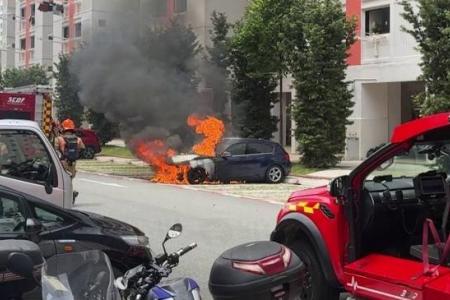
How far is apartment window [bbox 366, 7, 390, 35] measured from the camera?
2752 centimetres

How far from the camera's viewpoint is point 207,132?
21625 mm

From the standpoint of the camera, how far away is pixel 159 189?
1811 cm

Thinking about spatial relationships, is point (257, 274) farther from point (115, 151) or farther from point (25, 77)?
point (25, 77)

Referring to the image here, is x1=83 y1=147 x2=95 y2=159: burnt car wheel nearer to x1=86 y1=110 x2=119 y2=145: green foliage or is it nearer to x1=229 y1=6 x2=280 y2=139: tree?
x1=86 y1=110 x2=119 y2=145: green foliage

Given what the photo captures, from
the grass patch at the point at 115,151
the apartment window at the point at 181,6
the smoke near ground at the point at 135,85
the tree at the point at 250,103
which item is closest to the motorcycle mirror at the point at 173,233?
the smoke near ground at the point at 135,85

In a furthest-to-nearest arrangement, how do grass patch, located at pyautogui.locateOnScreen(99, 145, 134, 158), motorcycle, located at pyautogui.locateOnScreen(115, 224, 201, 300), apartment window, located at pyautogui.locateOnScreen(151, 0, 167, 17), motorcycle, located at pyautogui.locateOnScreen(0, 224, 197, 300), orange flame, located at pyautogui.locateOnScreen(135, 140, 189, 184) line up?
grass patch, located at pyautogui.locateOnScreen(99, 145, 134, 158)
apartment window, located at pyautogui.locateOnScreen(151, 0, 167, 17)
orange flame, located at pyautogui.locateOnScreen(135, 140, 189, 184)
motorcycle, located at pyautogui.locateOnScreen(115, 224, 201, 300)
motorcycle, located at pyautogui.locateOnScreen(0, 224, 197, 300)

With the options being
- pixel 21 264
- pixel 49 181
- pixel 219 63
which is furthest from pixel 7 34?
pixel 21 264

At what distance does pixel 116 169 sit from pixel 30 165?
729 inches

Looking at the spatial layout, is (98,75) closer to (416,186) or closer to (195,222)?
(195,222)

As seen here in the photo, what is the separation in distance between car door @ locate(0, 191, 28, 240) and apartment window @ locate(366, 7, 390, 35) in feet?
79.4

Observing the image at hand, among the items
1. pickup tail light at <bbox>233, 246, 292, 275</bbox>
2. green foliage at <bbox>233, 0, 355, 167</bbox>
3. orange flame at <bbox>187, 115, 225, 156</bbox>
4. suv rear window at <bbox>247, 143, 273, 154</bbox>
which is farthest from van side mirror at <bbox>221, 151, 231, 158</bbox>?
pickup tail light at <bbox>233, 246, 292, 275</bbox>

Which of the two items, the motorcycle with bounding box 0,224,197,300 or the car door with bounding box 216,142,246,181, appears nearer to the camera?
the motorcycle with bounding box 0,224,197,300

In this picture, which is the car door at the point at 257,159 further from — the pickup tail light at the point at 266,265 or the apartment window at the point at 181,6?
the pickup tail light at the point at 266,265

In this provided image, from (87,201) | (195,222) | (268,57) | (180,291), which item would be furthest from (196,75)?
(180,291)
